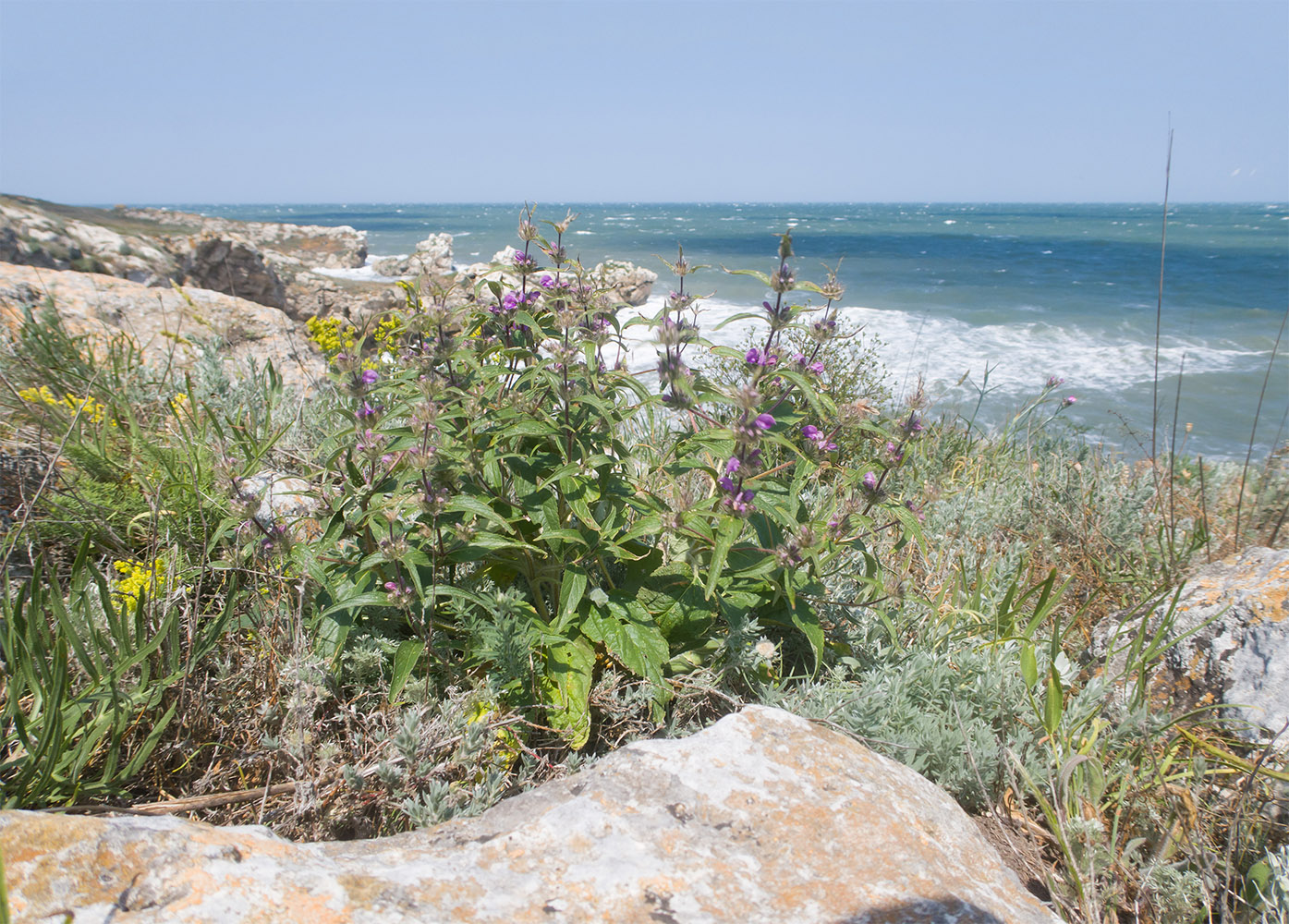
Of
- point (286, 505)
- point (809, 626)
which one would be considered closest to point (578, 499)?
point (809, 626)

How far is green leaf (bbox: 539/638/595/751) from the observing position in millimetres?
2018

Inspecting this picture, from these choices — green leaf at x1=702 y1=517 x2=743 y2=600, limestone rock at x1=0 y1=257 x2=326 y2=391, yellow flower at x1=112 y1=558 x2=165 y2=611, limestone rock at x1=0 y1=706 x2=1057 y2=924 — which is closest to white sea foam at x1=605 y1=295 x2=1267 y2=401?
limestone rock at x1=0 y1=257 x2=326 y2=391

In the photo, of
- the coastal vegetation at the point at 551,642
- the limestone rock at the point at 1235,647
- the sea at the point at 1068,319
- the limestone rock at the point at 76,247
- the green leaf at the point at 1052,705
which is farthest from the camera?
the sea at the point at 1068,319

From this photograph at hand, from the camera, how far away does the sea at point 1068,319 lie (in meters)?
9.61

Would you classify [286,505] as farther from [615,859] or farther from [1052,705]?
[1052,705]

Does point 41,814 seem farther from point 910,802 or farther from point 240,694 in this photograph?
point 910,802

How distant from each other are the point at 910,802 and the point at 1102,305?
25.8 m

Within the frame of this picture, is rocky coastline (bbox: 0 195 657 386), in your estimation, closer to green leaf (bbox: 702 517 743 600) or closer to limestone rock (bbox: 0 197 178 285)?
limestone rock (bbox: 0 197 178 285)

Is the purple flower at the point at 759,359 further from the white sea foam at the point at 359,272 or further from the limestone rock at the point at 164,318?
the white sea foam at the point at 359,272

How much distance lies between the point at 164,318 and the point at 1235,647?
7411 millimetres

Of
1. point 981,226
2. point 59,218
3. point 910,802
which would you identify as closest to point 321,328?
point 910,802

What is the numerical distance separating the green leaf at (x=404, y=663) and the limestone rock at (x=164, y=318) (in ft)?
12.7

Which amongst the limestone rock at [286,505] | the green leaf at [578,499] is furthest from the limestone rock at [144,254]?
the green leaf at [578,499]

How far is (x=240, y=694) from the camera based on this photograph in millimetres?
2127
